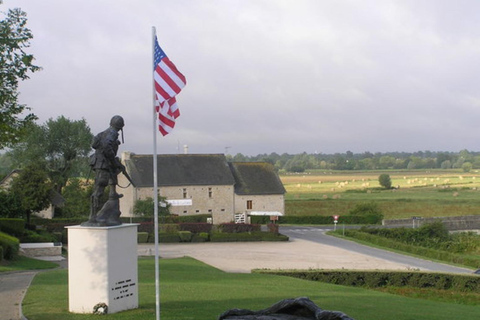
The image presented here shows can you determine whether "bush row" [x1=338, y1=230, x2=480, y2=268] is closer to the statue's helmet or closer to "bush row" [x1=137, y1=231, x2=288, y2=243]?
"bush row" [x1=137, y1=231, x2=288, y2=243]

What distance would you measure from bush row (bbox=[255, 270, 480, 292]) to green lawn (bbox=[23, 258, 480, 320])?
1962 mm

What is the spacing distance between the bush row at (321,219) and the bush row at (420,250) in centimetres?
1286

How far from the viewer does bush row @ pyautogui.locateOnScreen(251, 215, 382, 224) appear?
65312mm

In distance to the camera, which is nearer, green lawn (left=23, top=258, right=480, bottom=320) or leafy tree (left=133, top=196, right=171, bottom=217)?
green lawn (left=23, top=258, right=480, bottom=320)

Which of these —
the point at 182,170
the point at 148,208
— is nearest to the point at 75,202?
the point at 148,208

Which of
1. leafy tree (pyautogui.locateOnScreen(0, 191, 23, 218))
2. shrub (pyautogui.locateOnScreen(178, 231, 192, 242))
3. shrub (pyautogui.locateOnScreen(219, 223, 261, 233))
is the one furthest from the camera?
shrub (pyautogui.locateOnScreen(219, 223, 261, 233))

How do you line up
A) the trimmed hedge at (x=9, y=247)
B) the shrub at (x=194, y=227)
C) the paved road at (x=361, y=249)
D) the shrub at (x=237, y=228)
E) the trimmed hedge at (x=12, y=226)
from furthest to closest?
the shrub at (x=237, y=228)
the shrub at (x=194, y=227)
the trimmed hedge at (x=12, y=226)
the paved road at (x=361, y=249)
the trimmed hedge at (x=9, y=247)

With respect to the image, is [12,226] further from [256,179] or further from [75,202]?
[256,179]

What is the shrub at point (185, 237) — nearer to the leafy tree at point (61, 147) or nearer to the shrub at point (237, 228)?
the shrub at point (237, 228)

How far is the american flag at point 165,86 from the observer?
1281 centimetres

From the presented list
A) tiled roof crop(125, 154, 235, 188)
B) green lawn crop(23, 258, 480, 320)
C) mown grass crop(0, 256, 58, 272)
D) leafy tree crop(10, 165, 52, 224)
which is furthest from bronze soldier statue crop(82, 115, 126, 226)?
tiled roof crop(125, 154, 235, 188)

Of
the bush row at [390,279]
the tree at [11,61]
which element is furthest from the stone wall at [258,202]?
the tree at [11,61]

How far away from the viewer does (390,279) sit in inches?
1040

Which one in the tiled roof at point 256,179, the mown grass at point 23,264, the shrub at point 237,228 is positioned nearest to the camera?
the mown grass at point 23,264
